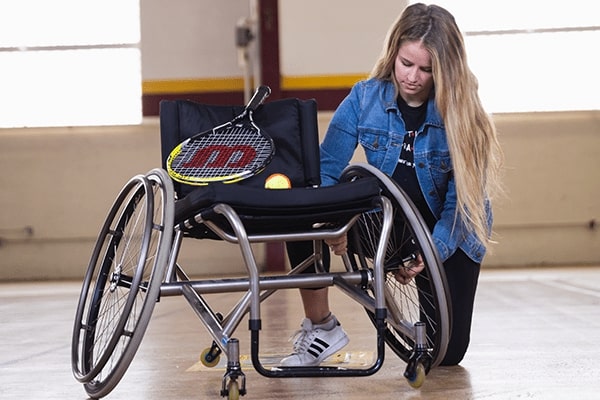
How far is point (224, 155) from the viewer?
2.06 meters

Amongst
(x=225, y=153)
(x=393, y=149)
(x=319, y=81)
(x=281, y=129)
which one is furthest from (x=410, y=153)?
(x=319, y=81)

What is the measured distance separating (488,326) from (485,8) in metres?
3.46

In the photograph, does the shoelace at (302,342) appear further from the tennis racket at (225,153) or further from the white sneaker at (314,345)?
the tennis racket at (225,153)

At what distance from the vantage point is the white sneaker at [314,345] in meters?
2.22

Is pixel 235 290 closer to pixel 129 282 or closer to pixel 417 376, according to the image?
pixel 129 282

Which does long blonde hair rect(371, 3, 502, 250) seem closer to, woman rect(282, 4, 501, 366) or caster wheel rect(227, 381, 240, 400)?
woman rect(282, 4, 501, 366)

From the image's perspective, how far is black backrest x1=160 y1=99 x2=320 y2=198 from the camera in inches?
84.7

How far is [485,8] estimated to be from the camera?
615 cm

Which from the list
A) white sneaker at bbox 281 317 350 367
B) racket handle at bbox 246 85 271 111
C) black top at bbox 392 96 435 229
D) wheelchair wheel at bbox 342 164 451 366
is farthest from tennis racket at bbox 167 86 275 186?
white sneaker at bbox 281 317 350 367

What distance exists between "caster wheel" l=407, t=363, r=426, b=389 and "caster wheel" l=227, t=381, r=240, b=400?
38 cm

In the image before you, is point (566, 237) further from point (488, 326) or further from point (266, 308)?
point (488, 326)

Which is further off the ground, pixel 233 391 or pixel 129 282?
pixel 129 282

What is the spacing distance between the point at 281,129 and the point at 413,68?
1.03 ft

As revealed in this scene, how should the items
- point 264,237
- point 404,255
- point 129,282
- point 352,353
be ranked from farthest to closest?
point 352,353 < point 404,255 < point 129,282 < point 264,237
